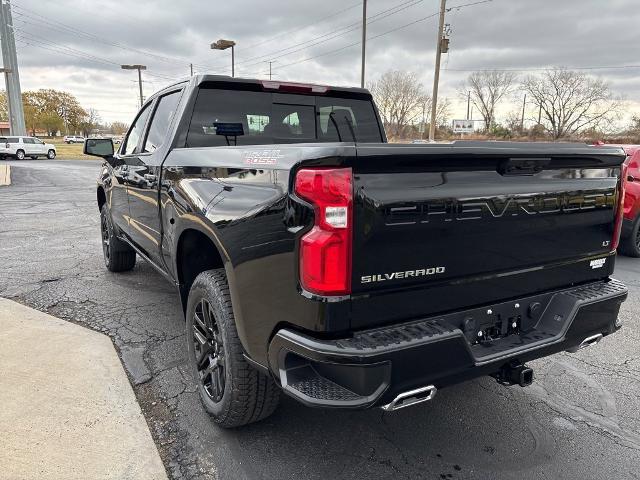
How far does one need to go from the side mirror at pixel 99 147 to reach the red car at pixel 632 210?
6885 mm

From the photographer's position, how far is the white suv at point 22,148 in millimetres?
35031

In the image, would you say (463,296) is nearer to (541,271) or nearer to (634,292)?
(541,271)

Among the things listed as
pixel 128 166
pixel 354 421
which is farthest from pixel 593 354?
pixel 128 166

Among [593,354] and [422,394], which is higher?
[422,394]

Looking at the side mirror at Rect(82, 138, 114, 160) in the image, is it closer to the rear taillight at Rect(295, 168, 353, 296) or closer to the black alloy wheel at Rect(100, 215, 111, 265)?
the black alloy wheel at Rect(100, 215, 111, 265)

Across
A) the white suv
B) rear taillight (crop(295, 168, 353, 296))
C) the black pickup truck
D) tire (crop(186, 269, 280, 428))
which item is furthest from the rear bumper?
the white suv

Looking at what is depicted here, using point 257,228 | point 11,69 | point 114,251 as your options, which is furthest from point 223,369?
point 11,69

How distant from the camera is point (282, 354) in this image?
2049mm

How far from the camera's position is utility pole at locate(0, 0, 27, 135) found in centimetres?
3672

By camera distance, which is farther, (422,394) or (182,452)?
(182,452)

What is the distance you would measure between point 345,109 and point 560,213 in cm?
231

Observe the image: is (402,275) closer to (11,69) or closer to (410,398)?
(410,398)

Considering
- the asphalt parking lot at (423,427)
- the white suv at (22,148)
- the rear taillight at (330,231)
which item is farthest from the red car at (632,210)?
the white suv at (22,148)

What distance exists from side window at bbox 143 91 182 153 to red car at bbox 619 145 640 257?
252 inches
